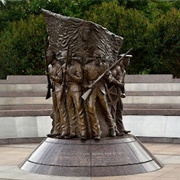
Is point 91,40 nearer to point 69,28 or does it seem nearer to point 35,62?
point 69,28

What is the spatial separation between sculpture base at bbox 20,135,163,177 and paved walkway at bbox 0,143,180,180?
0.24 meters

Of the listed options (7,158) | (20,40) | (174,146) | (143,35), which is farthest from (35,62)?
(7,158)

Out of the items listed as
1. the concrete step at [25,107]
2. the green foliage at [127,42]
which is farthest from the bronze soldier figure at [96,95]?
the green foliage at [127,42]

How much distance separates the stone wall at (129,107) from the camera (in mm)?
18922

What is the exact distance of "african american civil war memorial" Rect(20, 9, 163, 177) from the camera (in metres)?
11.2

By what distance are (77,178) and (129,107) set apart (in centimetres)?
1105

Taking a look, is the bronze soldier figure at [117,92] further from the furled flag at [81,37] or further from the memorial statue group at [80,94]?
the furled flag at [81,37]

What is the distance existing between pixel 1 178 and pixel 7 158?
3.48 metres

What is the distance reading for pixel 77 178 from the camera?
10477 mm

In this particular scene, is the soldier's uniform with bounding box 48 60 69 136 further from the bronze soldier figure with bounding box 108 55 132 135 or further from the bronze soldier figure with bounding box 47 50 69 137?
the bronze soldier figure with bounding box 108 55 132 135

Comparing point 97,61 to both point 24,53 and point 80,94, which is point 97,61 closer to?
point 80,94

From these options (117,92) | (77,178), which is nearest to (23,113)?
(117,92)

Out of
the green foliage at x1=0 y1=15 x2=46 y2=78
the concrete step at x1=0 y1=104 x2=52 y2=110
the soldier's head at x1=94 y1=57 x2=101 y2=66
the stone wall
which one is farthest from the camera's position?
the green foliage at x1=0 y1=15 x2=46 y2=78

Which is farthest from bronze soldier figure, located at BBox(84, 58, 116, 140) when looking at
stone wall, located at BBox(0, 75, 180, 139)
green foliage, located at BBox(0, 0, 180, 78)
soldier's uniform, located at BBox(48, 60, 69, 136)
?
green foliage, located at BBox(0, 0, 180, 78)
